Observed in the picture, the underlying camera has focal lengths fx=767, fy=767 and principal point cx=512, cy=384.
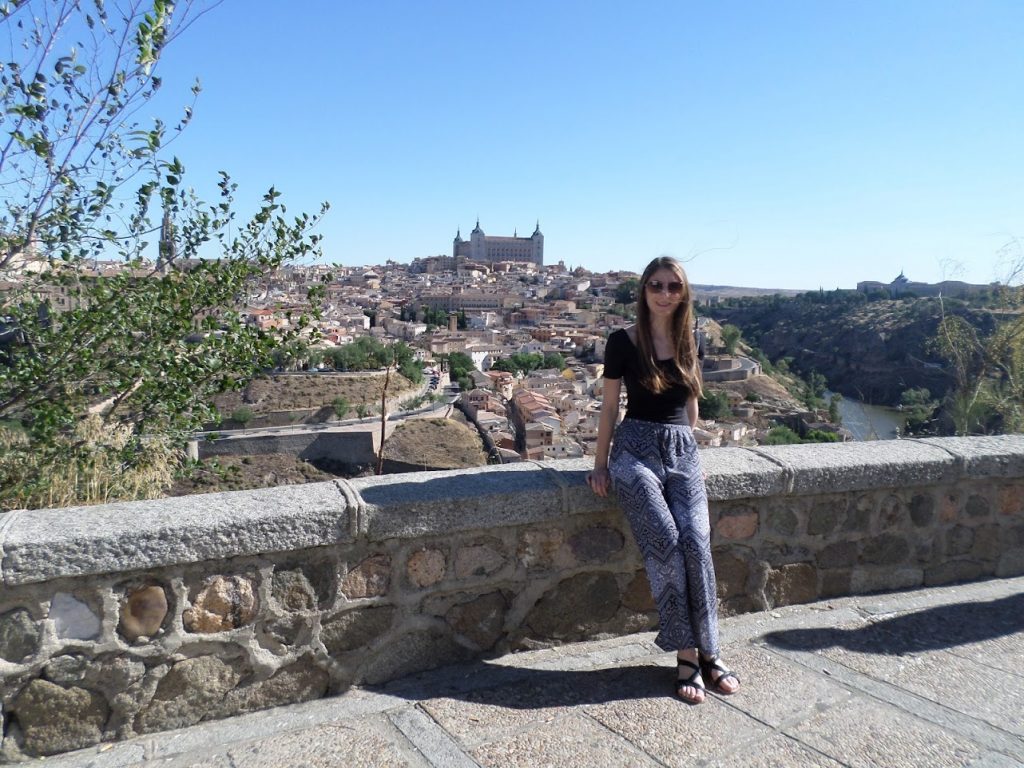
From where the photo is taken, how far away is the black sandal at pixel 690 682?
204cm

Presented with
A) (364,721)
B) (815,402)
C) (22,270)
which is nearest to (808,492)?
(364,721)

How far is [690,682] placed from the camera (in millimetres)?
2084

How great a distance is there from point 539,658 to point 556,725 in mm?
402

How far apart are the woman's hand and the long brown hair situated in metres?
0.32

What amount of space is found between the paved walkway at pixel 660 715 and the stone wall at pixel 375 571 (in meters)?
0.10

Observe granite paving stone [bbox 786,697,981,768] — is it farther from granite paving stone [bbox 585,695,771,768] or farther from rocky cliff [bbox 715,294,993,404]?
rocky cliff [bbox 715,294,993,404]

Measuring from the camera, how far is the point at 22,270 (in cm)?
361

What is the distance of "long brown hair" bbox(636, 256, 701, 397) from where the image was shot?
2.39 metres

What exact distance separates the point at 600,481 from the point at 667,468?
0.20 metres

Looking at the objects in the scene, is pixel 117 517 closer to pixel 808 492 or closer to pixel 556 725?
pixel 556 725

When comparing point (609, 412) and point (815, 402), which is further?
point (815, 402)

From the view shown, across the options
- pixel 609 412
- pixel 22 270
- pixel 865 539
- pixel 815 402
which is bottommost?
pixel 815 402

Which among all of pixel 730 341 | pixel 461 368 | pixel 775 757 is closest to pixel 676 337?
pixel 775 757

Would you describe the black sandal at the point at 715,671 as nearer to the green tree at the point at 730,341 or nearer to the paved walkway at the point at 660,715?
the paved walkway at the point at 660,715
